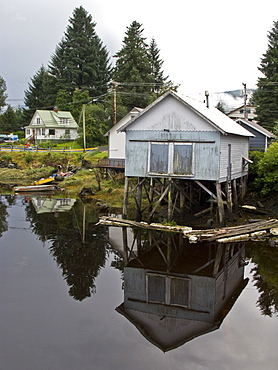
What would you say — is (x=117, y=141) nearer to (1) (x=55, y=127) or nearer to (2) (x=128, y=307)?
(1) (x=55, y=127)

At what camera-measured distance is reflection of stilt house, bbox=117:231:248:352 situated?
10.7 metres

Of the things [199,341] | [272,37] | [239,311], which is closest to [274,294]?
[239,311]

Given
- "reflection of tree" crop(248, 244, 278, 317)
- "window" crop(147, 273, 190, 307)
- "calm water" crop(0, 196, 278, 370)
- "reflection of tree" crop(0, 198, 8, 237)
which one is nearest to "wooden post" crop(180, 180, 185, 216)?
"calm water" crop(0, 196, 278, 370)

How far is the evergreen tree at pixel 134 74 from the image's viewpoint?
6050 centimetres

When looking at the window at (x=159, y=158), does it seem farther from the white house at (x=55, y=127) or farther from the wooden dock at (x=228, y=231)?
the white house at (x=55, y=127)

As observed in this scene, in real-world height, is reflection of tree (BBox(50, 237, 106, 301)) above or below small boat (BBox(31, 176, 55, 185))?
below

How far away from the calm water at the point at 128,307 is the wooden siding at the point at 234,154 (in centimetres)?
475

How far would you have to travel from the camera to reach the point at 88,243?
62.9 ft

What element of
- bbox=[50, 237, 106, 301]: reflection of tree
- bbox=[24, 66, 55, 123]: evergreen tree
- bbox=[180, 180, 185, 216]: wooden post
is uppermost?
bbox=[24, 66, 55, 123]: evergreen tree

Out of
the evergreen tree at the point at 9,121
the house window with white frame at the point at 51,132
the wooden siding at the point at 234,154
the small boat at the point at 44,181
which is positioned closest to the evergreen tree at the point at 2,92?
the evergreen tree at the point at 9,121

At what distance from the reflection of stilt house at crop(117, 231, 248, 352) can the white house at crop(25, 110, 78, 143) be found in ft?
153

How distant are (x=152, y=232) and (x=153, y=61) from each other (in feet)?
186

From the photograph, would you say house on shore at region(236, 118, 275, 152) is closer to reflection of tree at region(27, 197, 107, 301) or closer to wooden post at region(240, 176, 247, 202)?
wooden post at region(240, 176, 247, 202)

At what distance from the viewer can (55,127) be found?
61625mm
